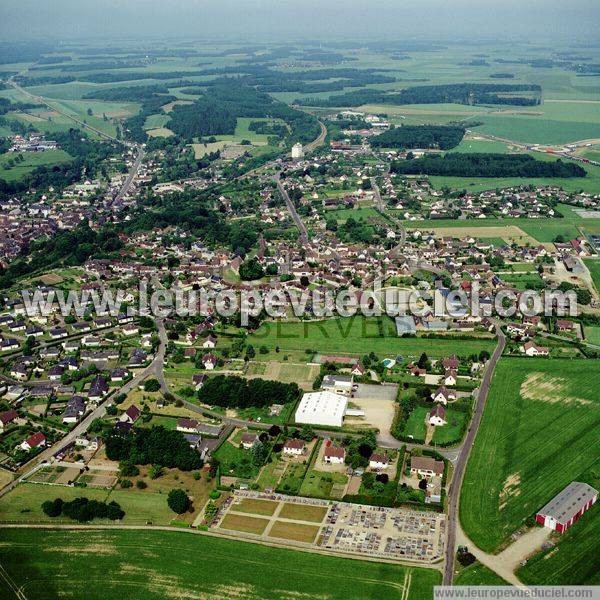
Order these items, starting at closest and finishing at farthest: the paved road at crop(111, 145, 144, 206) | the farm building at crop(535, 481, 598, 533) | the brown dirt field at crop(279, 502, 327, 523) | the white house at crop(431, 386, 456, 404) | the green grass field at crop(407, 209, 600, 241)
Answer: the farm building at crop(535, 481, 598, 533) < the brown dirt field at crop(279, 502, 327, 523) < the white house at crop(431, 386, 456, 404) < the green grass field at crop(407, 209, 600, 241) < the paved road at crop(111, 145, 144, 206)

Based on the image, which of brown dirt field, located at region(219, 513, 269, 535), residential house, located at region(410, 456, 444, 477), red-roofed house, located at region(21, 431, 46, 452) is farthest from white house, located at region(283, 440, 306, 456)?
red-roofed house, located at region(21, 431, 46, 452)

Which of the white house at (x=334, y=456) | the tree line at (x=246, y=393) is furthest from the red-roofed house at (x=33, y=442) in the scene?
the white house at (x=334, y=456)

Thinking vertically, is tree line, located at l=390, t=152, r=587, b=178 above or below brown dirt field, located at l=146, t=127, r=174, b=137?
below

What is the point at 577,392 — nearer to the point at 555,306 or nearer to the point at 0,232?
the point at 555,306

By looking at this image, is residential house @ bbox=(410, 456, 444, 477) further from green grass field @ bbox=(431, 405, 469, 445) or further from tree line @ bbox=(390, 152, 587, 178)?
tree line @ bbox=(390, 152, 587, 178)

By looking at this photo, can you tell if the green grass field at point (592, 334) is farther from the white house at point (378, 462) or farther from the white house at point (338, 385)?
the white house at point (378, 462)

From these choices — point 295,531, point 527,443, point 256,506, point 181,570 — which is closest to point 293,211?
point 527,443

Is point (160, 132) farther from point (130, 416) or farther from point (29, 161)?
point (130, 416)
